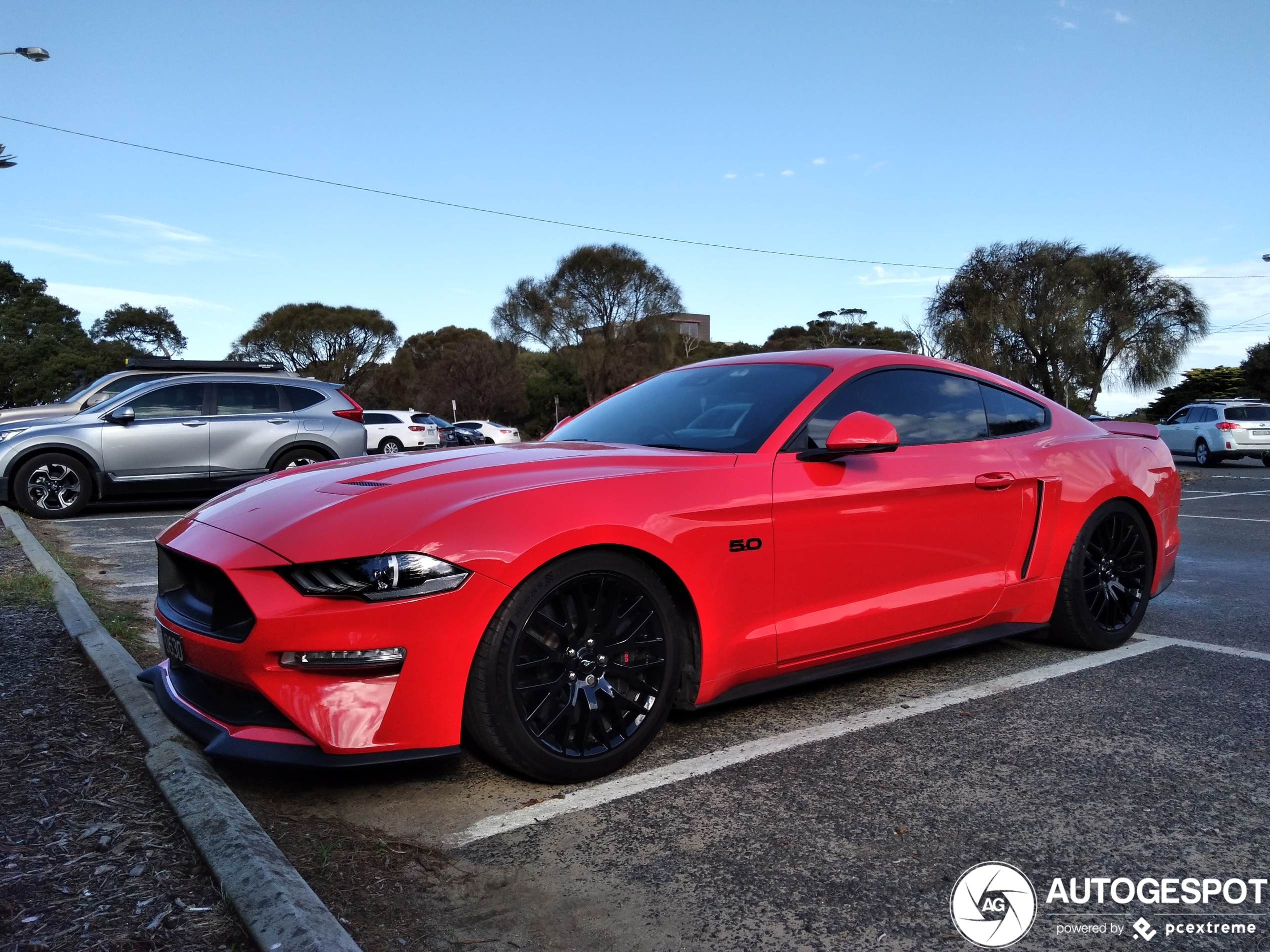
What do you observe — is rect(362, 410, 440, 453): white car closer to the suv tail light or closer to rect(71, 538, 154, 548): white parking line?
the suv tail light

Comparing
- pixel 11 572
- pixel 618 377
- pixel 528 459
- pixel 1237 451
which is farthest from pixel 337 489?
pixel 618 377

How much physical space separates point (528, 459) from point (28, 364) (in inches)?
2375

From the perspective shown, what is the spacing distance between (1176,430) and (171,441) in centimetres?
2372

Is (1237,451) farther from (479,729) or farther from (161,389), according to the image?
(479,729)

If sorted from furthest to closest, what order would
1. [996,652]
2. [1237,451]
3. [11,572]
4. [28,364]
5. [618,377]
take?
1. [618,377]
2. [28,364]
3. [1237,451]
4. [11,572]
5. [996,652]

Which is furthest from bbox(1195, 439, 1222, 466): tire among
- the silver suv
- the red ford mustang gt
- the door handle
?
the door handle

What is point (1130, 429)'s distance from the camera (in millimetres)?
5051

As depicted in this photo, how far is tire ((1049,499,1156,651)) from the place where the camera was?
443cm

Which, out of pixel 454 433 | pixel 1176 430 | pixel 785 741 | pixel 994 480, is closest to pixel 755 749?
pixel 785 741

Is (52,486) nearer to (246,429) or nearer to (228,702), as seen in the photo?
(246,429)

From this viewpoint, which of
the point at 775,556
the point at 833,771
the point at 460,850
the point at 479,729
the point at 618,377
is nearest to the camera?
the point at 460,850

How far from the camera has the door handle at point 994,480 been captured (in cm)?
403

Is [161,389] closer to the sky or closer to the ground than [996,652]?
closer to the sky

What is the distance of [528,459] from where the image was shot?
11.1 feet
